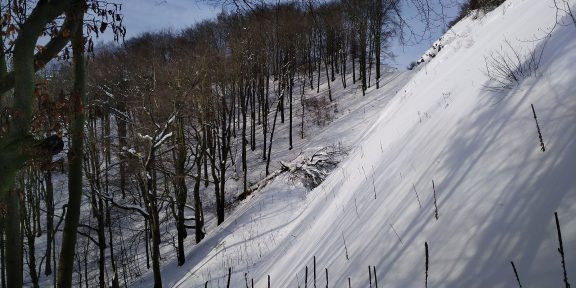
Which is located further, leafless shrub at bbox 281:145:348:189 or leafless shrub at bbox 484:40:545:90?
leafless shrub at bbox 281:145:348:189

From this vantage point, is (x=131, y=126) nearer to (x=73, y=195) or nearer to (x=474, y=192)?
(x=73, y=195)

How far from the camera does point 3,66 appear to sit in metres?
3.95

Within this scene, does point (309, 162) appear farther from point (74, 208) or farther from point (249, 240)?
point (74, 208)

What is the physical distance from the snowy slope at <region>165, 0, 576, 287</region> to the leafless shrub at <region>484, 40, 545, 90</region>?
83 mm

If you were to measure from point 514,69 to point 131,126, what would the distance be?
13.6m

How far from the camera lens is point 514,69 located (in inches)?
153

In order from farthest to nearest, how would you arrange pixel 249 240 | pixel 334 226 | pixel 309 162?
pixel 309 162 < pixel 249 240 < pixel 334 226

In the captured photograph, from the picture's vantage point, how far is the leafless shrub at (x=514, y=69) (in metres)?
3.62

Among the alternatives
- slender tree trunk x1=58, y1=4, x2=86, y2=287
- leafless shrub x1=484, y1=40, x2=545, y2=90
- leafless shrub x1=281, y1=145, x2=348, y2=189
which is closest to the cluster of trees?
slender tree trunk x1=58, y1=4, x2=86, y2=287

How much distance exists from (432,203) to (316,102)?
23602 millimetres

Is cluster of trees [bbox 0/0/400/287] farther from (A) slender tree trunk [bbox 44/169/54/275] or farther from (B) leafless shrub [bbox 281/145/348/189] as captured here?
(B) leafless shrub [bbox 281/145/348/189]

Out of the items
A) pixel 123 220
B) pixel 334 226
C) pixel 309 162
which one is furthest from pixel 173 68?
pixel 334 226

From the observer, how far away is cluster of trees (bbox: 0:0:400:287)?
2.73m

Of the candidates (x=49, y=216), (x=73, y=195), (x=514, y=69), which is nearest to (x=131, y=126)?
(x=49, y=216)
